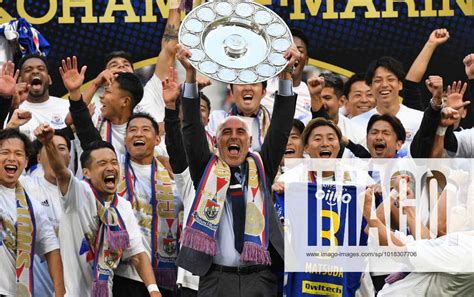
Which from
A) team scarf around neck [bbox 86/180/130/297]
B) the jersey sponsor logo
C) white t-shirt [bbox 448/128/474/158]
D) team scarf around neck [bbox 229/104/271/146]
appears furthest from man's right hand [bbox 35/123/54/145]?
white t-shirt [bbox 448/128/474/158]

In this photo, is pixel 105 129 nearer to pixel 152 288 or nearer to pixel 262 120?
pixel 262 120

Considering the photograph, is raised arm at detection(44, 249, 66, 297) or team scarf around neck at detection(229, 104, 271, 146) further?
team scarf around neck at detection(229, 104, 271, 146)

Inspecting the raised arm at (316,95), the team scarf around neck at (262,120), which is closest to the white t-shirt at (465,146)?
the raised arm at (316,95)

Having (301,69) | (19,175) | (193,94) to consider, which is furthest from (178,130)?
(301,69)

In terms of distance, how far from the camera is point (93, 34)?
37.6 ft

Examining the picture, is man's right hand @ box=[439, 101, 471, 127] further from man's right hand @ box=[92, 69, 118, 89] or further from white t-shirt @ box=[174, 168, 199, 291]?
man's right hand @ box=[92, 69, 118, 89]

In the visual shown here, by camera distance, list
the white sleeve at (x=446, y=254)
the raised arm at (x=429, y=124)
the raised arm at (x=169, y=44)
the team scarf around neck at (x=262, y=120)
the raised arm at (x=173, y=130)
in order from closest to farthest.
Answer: the white sleeve at (x=446, y=254) → the raised arm at (x=173, y=130) → the raised arm at (x=429, y=124) → the team scarf around neck at (x=262, y=120) → the raised arm at (x=169, y=44)

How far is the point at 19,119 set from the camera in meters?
9.29

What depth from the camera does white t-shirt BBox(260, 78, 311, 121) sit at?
10578 millimetres

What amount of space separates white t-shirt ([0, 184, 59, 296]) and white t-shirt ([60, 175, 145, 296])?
0.41 feet

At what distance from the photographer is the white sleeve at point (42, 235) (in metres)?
8.94

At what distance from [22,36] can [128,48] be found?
1.03m

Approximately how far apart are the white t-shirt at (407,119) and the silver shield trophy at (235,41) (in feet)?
6.14

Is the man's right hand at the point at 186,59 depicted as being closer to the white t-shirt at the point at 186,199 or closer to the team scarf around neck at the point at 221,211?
the team scarf around neck at the point at 221,211
